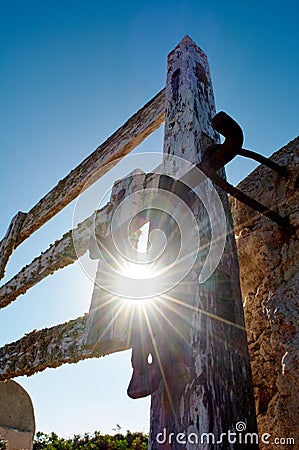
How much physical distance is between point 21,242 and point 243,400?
264cm

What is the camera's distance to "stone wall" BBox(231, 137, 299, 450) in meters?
0.65

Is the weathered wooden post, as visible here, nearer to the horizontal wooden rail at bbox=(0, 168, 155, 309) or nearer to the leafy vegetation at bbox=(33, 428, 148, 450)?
the horizontal wooden rail at bbox=(0, 168, 155, 309)

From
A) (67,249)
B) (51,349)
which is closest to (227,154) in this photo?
(51,349)

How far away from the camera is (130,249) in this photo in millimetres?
964

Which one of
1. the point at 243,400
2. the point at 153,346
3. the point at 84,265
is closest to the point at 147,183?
the point at 84,265

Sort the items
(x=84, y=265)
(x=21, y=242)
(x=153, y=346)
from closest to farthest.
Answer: (x=153, y=346) < (x=84, y=265) < (x=21, y=242)

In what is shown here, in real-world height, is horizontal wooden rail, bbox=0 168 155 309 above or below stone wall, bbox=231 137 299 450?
above

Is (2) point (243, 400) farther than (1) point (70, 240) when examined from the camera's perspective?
No

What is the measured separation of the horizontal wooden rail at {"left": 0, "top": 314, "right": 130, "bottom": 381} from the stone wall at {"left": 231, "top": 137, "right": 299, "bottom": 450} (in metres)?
0.56

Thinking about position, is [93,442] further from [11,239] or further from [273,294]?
[273,294]

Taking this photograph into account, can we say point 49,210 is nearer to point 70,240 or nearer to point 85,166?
point 85,166

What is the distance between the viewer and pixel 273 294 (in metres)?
0.77

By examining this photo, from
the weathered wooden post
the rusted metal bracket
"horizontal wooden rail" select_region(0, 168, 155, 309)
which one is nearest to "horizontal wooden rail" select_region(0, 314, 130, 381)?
"horizontal wooden rail" select_region(0, 168, 155, 309)

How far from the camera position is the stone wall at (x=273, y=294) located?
0.65m
